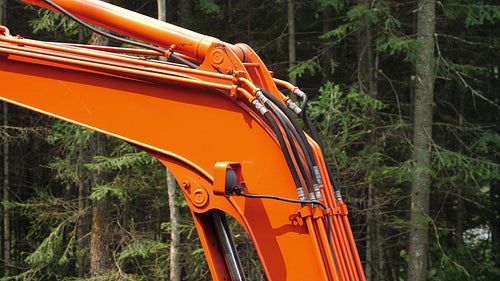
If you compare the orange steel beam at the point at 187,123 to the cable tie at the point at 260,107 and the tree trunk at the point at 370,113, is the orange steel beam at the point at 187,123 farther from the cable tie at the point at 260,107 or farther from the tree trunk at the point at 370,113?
the tree trunk at the point at 370,113

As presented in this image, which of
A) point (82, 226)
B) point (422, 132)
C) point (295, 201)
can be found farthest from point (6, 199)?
point (295, 201)

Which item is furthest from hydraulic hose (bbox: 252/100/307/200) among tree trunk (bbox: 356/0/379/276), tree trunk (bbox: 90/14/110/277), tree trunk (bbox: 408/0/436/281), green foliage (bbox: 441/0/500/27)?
green foliage (bbox: 441/0/500/27)

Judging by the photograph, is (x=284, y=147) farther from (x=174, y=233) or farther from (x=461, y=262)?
(x=461, y=262)

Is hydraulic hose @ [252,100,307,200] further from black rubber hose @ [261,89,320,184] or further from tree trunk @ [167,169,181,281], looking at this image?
tree trunk @ [167,169,181,281]

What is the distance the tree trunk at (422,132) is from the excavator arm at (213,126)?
7.48 m

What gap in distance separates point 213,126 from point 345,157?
6.40m

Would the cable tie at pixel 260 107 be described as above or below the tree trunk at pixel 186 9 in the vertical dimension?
below

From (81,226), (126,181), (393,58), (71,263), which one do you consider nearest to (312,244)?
(126,181)

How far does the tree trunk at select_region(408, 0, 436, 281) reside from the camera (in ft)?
32.2

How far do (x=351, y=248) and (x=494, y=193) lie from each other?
12782 mm

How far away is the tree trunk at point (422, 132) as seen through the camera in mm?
9812

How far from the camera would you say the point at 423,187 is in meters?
10.0

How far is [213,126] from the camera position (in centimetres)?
277

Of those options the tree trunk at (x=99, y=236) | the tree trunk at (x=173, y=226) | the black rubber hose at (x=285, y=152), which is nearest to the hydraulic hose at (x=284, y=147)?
the black rubber hose at (x=285, y=152)
